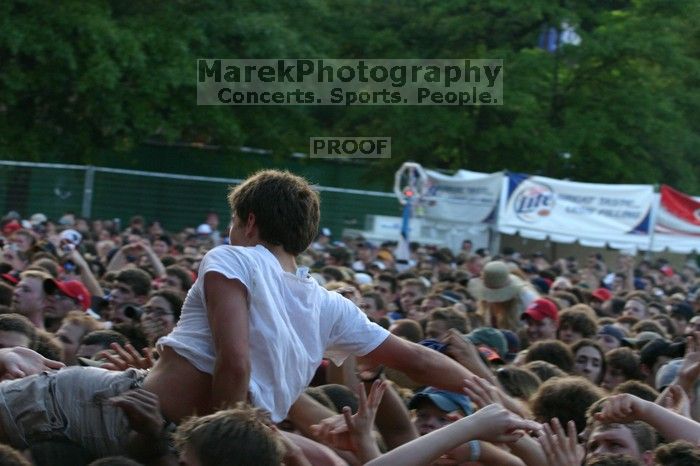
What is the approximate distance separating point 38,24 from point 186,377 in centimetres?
1968

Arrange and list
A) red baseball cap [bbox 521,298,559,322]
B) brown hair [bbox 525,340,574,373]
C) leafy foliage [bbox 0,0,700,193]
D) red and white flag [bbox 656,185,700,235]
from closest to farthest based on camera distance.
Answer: brown hair [bbox 525,340,574,373]
red baseball cap [bbox 521,298,559,322]
red and white flag [bbox 656,185,700,235]
leafy foliage [bbox 0,0,700,193]

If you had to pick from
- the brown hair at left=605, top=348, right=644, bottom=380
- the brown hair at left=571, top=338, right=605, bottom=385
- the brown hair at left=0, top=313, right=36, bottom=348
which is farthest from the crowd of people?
the brown hair at left=571, top=338, right=605, bottom=385

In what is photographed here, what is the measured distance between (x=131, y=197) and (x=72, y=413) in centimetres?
1834

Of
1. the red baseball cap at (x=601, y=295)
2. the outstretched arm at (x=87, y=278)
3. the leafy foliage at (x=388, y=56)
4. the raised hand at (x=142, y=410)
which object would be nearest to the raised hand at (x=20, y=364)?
the raised hand at (x=142, y=410)

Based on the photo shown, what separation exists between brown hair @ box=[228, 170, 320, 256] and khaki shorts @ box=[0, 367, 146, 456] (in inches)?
24.2

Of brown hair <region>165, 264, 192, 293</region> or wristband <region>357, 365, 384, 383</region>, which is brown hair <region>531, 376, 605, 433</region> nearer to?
wristband <region>357, 365, 384, 383</region>

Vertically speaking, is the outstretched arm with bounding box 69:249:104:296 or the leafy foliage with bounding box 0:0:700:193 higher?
the leafy foliage with bounding box 0:0:700:193

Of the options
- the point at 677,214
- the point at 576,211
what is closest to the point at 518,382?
the point at 576,211

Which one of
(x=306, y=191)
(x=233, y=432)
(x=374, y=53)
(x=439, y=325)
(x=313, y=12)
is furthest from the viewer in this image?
(x=374, y=53)

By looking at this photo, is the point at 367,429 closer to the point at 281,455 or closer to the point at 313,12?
the point at 281,455

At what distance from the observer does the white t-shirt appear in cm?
383

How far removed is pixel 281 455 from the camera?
3311 mm

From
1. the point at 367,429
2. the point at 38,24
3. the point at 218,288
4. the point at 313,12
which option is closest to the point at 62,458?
the point at 218,288

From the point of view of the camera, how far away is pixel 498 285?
10781mm
